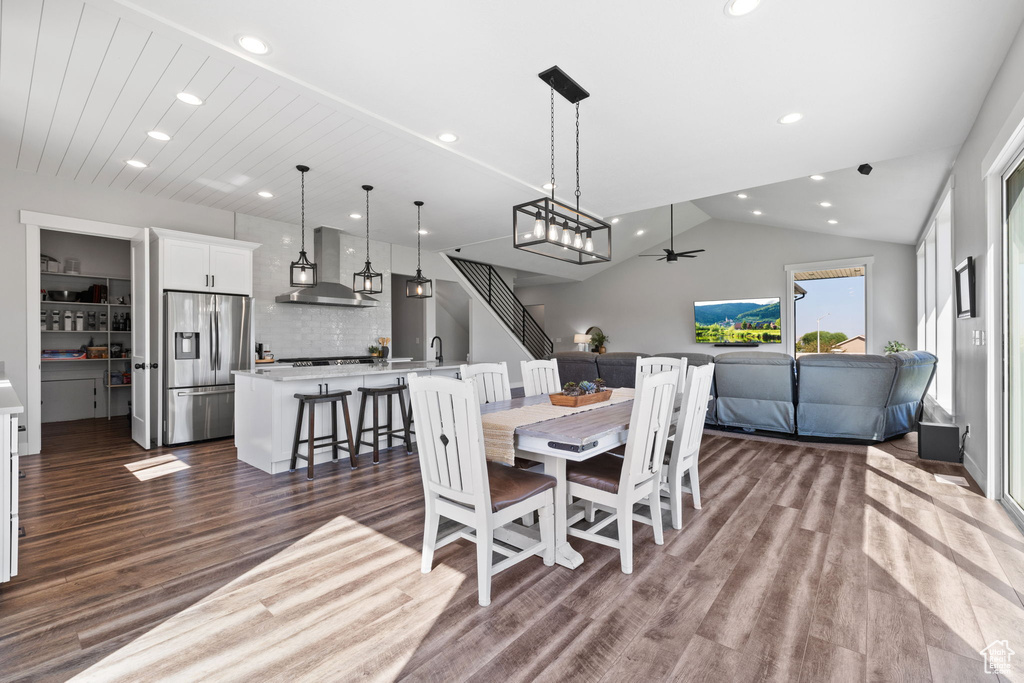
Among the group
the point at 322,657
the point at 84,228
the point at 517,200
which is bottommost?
the point at 322,657

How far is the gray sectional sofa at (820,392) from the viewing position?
15.1ft

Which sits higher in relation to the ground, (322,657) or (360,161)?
(360,161)

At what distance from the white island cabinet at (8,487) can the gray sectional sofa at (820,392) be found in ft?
16.3

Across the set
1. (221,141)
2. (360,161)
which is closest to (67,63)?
(221,141)

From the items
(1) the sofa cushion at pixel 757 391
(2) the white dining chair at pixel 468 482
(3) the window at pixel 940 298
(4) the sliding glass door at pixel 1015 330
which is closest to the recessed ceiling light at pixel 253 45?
(2) the white dining chair at pixel 468 482

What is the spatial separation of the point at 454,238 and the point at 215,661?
6.21 meters

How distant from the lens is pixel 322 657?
64.1 inches

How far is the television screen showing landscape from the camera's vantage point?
9258 mm

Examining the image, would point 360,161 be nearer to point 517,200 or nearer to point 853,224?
point 517,200

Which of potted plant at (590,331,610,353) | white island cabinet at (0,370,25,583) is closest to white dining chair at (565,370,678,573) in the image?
white island cabinet at (0,370,25,583)

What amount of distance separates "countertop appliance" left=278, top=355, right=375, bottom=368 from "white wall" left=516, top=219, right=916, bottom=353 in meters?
6.58

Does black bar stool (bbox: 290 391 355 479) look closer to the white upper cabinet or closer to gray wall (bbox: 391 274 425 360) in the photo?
the white upper cabinet

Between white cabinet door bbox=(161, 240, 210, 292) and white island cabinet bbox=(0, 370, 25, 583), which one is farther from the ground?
white cabinet door bbox=(161, 240, 210, 292)

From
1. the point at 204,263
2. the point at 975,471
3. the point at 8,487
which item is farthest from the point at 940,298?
the point at 204,263
